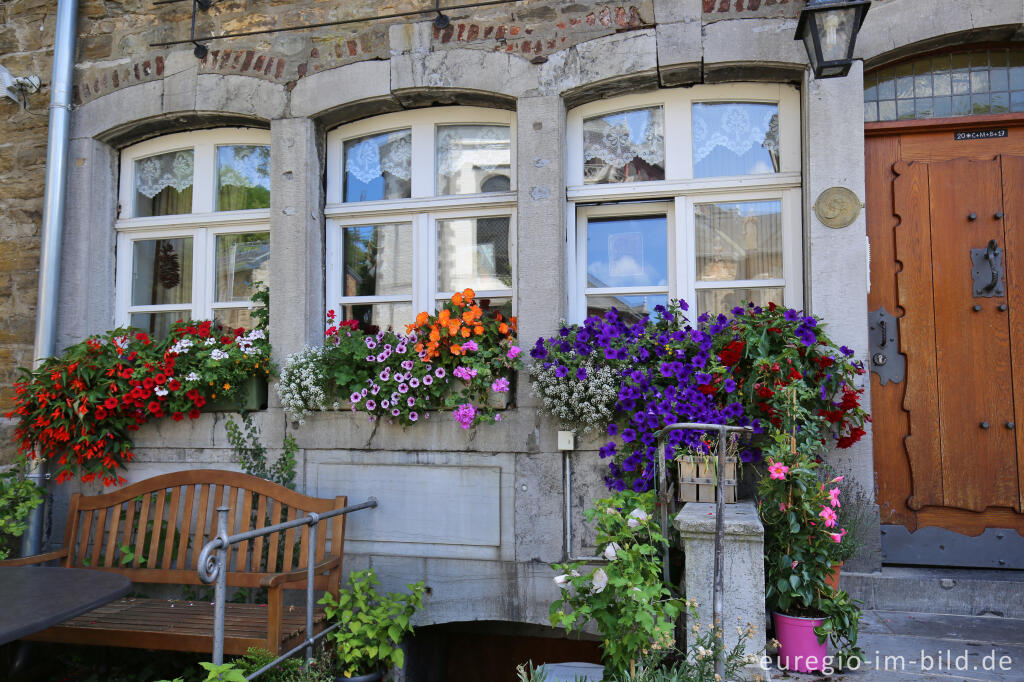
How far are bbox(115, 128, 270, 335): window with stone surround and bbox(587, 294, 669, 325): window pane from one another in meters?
2.05

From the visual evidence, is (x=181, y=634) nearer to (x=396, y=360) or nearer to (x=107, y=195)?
(x=396, y=360)

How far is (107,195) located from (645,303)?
351 cm

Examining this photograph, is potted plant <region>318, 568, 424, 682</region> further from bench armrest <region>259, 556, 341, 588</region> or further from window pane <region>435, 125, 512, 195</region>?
window pane <region>435, 125, 512, 195</region>

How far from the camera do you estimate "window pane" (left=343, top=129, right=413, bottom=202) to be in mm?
4473

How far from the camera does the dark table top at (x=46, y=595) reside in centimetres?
238

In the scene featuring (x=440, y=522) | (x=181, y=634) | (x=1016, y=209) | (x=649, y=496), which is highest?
(x=1016, y=209)

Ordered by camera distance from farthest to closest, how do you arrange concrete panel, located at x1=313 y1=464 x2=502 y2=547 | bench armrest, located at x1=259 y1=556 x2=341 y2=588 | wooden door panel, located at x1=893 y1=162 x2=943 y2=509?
concrete panel, located at x1=313 y1=464 x2=502 y2=547 < wooden door panel, located at x1=893 y1=162 x2=943 y2=509 < bench armrest, located at x1=259 y1=556 x2=341 y2=588

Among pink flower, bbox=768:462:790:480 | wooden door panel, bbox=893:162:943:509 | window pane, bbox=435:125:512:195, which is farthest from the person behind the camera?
window pane, bbox=435:125:512:195

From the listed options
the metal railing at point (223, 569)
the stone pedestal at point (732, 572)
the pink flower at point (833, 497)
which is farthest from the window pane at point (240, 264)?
the pink flower at point (833, 497)

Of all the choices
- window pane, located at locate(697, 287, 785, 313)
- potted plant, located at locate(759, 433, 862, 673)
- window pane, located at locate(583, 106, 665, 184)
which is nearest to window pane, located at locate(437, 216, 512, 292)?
window pane, located at locate(583, 106, 665, 184)

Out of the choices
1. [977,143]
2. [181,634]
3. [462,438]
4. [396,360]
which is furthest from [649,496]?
[977,143]

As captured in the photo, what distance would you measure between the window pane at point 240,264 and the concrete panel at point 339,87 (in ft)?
2.72

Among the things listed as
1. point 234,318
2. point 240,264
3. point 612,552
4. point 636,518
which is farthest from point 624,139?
point 234,318

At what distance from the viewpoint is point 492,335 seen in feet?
13.0
